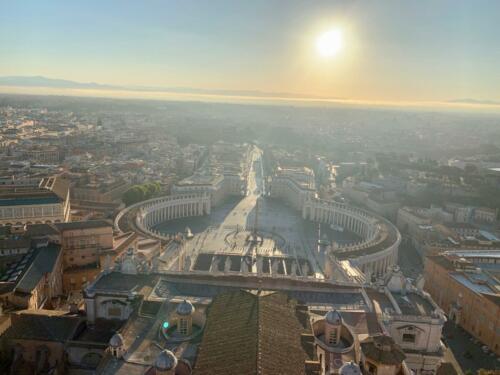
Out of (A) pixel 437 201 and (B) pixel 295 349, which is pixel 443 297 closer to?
(B) pixel 295 349

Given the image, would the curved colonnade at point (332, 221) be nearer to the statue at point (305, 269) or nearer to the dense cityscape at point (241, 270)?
the dense cityscape at point (241, 270)

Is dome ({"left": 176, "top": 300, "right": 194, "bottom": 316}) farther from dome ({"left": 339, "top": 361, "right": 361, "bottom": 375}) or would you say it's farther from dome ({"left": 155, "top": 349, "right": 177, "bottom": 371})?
dome ({"left": 339, "top": 361, "right": 361, "bottom": 375})

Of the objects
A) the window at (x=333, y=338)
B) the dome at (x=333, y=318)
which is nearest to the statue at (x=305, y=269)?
the window at (x=333, y=338)

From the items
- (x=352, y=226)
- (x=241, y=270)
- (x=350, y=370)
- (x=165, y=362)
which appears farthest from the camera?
(x=352, y=226)

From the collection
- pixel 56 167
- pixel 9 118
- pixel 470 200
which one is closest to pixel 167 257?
pixel 56 167

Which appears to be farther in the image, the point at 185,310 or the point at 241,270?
the point at 241,270

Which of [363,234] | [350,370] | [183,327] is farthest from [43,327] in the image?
[363,234]

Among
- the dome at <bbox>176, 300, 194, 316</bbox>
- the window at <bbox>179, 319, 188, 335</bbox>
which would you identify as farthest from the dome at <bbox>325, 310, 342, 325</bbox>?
the window at <bbox>179, 319, 188, 335</bbox>

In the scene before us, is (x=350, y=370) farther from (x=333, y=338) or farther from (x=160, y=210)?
(x=160, y=210)
